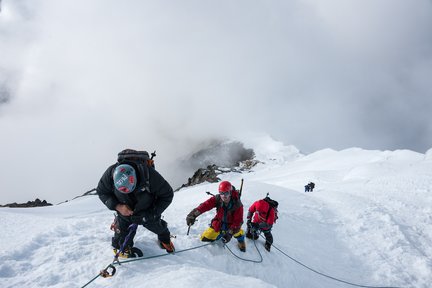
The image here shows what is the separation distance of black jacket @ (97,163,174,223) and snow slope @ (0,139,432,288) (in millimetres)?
1152

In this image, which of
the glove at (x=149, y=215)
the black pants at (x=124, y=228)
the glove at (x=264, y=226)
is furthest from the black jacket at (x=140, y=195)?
the glove at (x=264, y=226)

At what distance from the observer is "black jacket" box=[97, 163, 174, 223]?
5.10 metres

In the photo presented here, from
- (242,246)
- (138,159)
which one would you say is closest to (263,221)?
(242,246)

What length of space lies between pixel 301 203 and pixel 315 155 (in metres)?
48.2

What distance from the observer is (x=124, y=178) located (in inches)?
185

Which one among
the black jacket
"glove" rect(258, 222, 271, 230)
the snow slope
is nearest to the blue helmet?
the black jacket

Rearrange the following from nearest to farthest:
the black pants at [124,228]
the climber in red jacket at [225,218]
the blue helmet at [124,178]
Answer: the blue helmet at [124,178] < the black pants at [124,228] < the climber in red jacket at [225,218]

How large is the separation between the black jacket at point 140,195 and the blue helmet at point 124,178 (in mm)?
190

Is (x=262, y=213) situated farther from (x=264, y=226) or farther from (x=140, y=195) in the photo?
(x=140, y=195)

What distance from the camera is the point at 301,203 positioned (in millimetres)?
14812

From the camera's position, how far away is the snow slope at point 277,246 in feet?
16.6

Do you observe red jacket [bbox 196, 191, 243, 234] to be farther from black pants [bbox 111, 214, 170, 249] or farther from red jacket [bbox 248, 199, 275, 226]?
black pants [bbox 111, 214, 170, 249]

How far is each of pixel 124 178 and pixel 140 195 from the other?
0.60 metres

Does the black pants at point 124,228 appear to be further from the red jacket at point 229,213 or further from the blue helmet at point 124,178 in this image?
the red jacket at point 229,213
